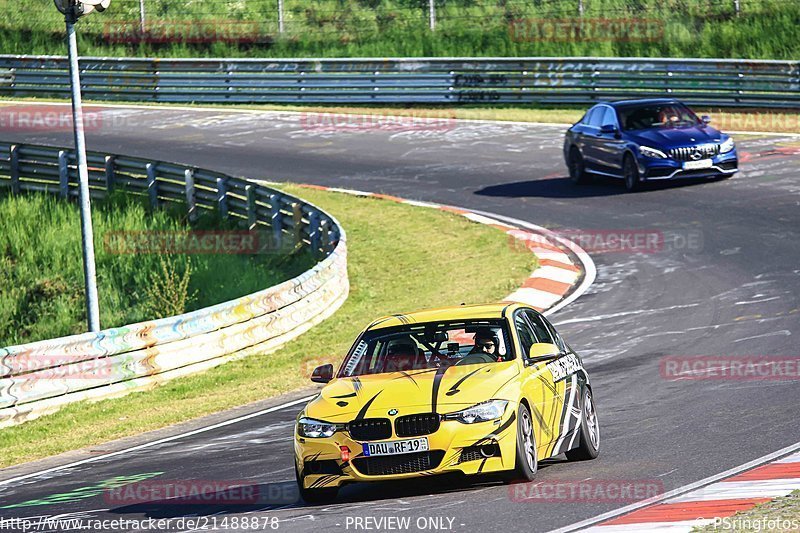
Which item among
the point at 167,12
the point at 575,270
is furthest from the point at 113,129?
the point at 575,270

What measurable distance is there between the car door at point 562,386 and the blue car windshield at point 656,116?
1506 cm

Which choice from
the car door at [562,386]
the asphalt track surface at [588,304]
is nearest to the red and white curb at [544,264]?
the asphalt track surface at [588,304]

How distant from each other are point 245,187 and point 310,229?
290 cm

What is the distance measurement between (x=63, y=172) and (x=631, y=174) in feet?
41.3

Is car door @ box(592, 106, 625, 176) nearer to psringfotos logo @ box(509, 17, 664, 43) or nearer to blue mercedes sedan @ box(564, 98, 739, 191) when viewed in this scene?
blue mercedes sedan @ box(564, 98, 739, 191)

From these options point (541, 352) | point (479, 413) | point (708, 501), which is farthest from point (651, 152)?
point (708, 501)

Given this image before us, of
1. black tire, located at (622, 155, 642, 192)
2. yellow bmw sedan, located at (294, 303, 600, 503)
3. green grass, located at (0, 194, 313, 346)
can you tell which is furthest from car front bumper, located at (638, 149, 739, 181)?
yellow bmw sedan, located at (294, 303, 600, 503)

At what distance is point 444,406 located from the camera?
855cm

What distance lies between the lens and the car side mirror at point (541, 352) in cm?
921

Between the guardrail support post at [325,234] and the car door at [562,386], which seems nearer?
the car door at [562,386]

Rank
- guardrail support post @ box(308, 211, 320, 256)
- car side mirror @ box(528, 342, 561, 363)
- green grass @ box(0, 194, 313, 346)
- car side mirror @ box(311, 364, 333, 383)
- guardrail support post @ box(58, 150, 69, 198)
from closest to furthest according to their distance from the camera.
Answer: car side mirror @ box(528, 342, 561, 363), car side mirror @ box(311, 364, 333, 383), guardrail support post @ box(308, 211, 320, 256), green grass @ box(0, 194, 313, 346), guardrail support post @ box(58, 150, 69, 198)

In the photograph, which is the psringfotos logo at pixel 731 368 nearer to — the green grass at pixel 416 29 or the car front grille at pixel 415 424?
the car front grille at pixel 415 424

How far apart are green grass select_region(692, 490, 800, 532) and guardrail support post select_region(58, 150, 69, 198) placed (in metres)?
24.2

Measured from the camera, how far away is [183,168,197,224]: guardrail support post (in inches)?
1057
